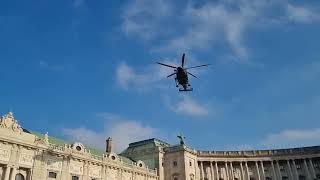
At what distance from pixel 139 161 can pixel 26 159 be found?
33.0 meters

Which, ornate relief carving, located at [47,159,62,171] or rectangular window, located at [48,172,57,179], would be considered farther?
ornate relief carving, located at [47,159,62,171]

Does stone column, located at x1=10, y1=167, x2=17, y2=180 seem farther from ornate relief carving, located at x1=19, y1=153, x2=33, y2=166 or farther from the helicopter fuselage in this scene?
the helicopter fuselage

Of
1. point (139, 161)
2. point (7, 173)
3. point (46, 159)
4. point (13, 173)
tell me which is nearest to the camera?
point (7, 173)

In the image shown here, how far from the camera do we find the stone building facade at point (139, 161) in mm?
62969

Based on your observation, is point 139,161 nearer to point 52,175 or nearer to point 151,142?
point 151,142

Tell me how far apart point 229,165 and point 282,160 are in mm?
14572

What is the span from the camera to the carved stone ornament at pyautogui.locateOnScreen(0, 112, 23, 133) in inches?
2424

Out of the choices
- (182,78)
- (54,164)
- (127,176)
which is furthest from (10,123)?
(182,78)

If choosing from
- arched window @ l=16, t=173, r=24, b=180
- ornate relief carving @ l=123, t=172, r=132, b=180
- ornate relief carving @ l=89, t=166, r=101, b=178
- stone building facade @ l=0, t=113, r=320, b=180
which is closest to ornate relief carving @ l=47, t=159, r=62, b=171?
stone building facade @ l=0, t=113, r=320, b=180

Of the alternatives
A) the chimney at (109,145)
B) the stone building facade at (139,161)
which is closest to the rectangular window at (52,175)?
the stone building facade at (139,161)

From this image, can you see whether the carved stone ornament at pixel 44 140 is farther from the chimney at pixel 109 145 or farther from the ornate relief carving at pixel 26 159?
the chimney at pixel 109 145

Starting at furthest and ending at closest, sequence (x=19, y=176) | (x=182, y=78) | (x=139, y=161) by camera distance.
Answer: (x=139, y=161)
(x=19, y=176)
(x=182, y=78)

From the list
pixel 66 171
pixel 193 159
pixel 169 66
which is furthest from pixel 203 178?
pixel 169 66

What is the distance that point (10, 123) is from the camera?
62.7m
